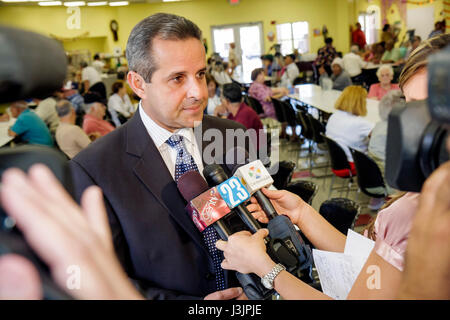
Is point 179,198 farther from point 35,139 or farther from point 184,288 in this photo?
point 35,139

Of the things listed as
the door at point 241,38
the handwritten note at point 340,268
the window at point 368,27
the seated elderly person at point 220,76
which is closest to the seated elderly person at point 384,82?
the seated elderly person at point 220,76

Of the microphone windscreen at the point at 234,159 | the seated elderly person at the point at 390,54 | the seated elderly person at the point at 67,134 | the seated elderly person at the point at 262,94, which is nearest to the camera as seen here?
the microphone windscreen at the point at 234,159

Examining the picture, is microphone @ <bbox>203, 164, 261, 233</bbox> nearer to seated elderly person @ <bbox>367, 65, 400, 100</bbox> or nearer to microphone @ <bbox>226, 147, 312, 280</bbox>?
microphone @ <bbox>226, 147, 312, 280</bbox>

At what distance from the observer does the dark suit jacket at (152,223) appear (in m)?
1.03

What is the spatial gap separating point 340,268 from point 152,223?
49cm

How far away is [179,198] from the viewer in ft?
3.56

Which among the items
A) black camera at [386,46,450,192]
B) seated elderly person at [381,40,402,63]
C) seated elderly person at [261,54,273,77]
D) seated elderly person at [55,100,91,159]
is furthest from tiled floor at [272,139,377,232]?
seated elderly person at [381,40,402,63]

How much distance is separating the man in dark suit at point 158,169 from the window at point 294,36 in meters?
16.1

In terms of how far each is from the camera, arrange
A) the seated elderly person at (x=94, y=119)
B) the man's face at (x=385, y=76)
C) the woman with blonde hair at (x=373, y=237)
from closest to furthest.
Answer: the woman with blonde hair at (x=373, y=237) < the seated elderly person at (x=94, y=119) < the man's face at (x=385, y=76)

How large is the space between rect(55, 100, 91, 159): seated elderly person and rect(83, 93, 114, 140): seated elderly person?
859 millimetres

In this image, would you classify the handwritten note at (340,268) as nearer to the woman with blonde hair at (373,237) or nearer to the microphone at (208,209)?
the woman with blonde hair at (373,237)

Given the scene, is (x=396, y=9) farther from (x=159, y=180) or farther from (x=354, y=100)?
(x=159, y=180)

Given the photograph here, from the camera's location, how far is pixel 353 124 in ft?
13.2
